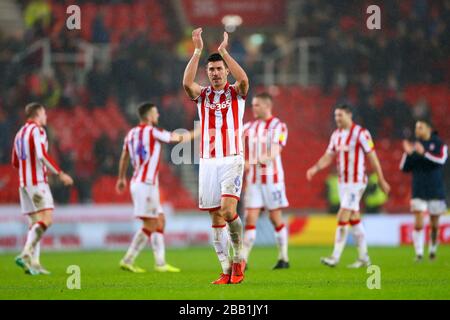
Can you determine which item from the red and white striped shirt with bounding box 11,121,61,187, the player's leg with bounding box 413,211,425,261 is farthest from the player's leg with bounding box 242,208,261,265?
the player's leg with bounding box 413,211,425,261

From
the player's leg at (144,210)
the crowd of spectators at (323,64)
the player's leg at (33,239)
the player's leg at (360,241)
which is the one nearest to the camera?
the player's leg at (33,239)

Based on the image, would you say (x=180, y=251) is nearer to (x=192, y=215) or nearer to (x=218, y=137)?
(x=192, y=215)

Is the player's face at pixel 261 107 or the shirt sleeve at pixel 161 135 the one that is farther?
the player's face at pixel 261 107

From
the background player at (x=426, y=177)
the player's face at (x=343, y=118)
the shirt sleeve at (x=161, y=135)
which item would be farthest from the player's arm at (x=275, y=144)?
the background player at (x=426, y=177)

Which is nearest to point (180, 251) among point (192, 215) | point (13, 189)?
point (192, 215)

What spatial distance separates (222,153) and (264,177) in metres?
3.67

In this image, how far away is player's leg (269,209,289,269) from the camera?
1269cm

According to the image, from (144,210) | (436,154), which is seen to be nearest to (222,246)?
(144,210)

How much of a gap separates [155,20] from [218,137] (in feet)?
58.3

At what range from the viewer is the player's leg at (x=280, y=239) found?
41.6ft

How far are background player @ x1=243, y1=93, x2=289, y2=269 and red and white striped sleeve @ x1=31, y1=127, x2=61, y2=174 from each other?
9.16 ft

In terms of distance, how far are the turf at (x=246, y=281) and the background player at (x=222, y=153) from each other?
0.49 m

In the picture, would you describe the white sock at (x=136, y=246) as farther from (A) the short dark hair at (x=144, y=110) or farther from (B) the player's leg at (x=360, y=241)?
(B) the player's leg at (x=360, y=241)
